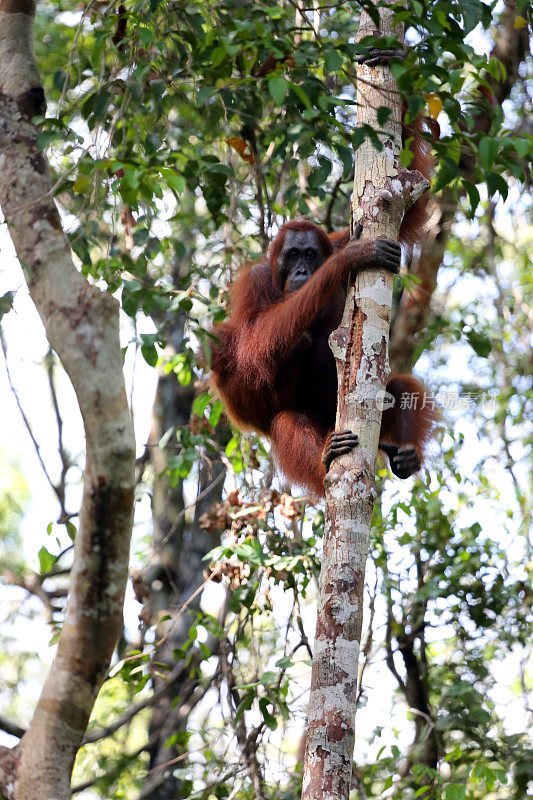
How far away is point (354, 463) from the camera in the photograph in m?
2.72

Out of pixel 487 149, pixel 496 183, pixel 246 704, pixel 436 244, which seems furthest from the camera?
pixel 436 244

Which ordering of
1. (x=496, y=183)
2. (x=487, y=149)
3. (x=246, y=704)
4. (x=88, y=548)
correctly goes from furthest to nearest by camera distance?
(x=246, y=704) → (x=496, y=183) → (x=487, y=149) → (x=88, y=548)

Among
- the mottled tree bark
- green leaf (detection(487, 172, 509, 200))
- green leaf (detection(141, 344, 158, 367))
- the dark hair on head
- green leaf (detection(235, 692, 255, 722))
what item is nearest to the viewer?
the mottled tree bark

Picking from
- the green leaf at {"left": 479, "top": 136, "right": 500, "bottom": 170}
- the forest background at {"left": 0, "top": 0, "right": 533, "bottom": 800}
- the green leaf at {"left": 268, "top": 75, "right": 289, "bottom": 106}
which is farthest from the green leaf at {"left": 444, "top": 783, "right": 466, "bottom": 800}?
the green leaf at {"left": 268, "top": 75, "right": 289, "bottom": 106}

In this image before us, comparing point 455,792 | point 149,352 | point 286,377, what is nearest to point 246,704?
point 455,792

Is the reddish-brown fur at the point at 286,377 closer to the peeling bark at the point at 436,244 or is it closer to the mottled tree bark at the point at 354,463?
the peeling bark at the point at 436,244

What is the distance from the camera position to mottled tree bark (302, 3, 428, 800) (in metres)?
2.39

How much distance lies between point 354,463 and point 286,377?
1728mm

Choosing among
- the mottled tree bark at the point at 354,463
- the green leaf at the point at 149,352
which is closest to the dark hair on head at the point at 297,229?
the mottled tree bark at the point at 354,463

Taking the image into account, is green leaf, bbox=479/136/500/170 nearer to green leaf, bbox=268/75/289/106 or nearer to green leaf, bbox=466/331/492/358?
green leaf, bbox=268/75/289/106

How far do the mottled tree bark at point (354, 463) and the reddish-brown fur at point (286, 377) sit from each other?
0.98m

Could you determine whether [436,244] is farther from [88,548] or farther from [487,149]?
[88,548]

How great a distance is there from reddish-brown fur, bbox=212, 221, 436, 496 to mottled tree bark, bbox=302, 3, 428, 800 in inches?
38.5

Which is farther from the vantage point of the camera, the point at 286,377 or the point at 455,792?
the point at 286,377
